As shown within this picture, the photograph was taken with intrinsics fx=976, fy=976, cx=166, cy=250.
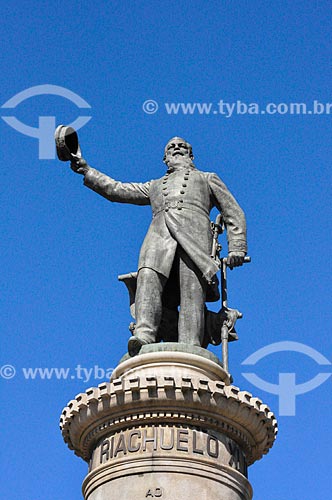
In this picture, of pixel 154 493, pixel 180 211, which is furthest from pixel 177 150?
pixel 154 493

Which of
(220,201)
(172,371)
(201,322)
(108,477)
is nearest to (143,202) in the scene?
(220,201)

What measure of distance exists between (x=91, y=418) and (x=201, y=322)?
2543mm

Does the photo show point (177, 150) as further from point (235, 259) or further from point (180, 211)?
point (235, 259)

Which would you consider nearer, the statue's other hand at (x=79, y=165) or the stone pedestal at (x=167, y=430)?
the stone pedestal at (x=167, y=430)

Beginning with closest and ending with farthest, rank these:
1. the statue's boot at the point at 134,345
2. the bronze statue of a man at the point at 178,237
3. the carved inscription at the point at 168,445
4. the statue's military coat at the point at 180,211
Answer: the carved inscription at the point at 168,445 < the statue's boot at the point at 134,345 < the bronze statue of a man at the point at 178,237 < the statue's military coat at the point at 180,211

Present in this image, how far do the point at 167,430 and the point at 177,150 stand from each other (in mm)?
5964

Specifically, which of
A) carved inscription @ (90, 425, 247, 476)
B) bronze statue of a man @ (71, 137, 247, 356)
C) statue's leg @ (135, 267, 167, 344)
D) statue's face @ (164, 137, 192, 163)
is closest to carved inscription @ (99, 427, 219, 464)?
carved inscription @ (90, 425, 247, 476)

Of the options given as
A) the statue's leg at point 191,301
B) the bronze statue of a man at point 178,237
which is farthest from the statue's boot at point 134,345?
the statue's leg at point 191,301

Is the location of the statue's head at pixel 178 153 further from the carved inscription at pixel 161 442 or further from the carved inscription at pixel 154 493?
the carved inscription at pixel 154 493

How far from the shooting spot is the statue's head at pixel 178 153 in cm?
1767

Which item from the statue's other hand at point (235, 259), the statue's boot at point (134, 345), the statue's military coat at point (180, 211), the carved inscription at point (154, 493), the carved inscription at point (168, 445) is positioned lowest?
the carved inscription at point (154, 493)

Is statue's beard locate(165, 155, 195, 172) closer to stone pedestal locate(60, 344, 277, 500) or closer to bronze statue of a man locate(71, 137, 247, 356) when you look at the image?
bronze statue of a man locate(71, 137, 247, 356)

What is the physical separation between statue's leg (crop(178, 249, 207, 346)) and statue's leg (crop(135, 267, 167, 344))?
36cm

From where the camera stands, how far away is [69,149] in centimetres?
1750
